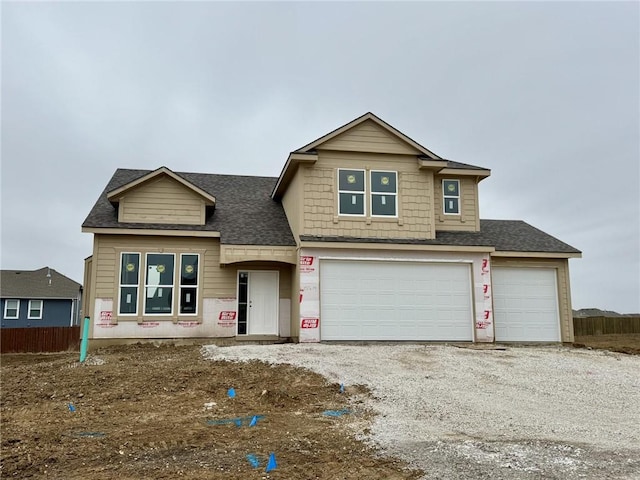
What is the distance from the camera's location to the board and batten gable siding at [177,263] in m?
14.9

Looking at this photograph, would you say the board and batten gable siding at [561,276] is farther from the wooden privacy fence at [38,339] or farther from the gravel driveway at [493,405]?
the wooden privacy fence at [38,339]

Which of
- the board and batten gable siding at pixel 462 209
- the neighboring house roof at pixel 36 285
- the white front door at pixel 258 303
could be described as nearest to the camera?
the white front door at pixel 258 303

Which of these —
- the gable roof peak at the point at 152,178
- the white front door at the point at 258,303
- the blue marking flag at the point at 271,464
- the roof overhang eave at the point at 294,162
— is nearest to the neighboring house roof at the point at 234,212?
the gable roof peak at the point at 152,178

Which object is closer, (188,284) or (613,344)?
(188,284)

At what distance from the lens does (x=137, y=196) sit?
15672mm

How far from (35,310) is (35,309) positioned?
69 millimetres

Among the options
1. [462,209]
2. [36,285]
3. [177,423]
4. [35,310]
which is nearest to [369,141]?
[462,209]

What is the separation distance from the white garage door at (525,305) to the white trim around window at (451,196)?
2.42 metres

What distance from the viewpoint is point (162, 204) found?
1584cm

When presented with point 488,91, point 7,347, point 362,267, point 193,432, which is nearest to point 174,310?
point 362,267

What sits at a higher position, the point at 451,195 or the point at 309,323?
the point at 451,195

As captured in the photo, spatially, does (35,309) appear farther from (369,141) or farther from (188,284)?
(369,141)

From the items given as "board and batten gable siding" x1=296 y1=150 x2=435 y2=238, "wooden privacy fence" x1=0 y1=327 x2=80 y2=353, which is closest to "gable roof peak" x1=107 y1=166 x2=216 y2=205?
"board and batten gable siding" x1=296 y1=150 x2=435 y2=238

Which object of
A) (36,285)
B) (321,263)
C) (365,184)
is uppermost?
(365,184)
